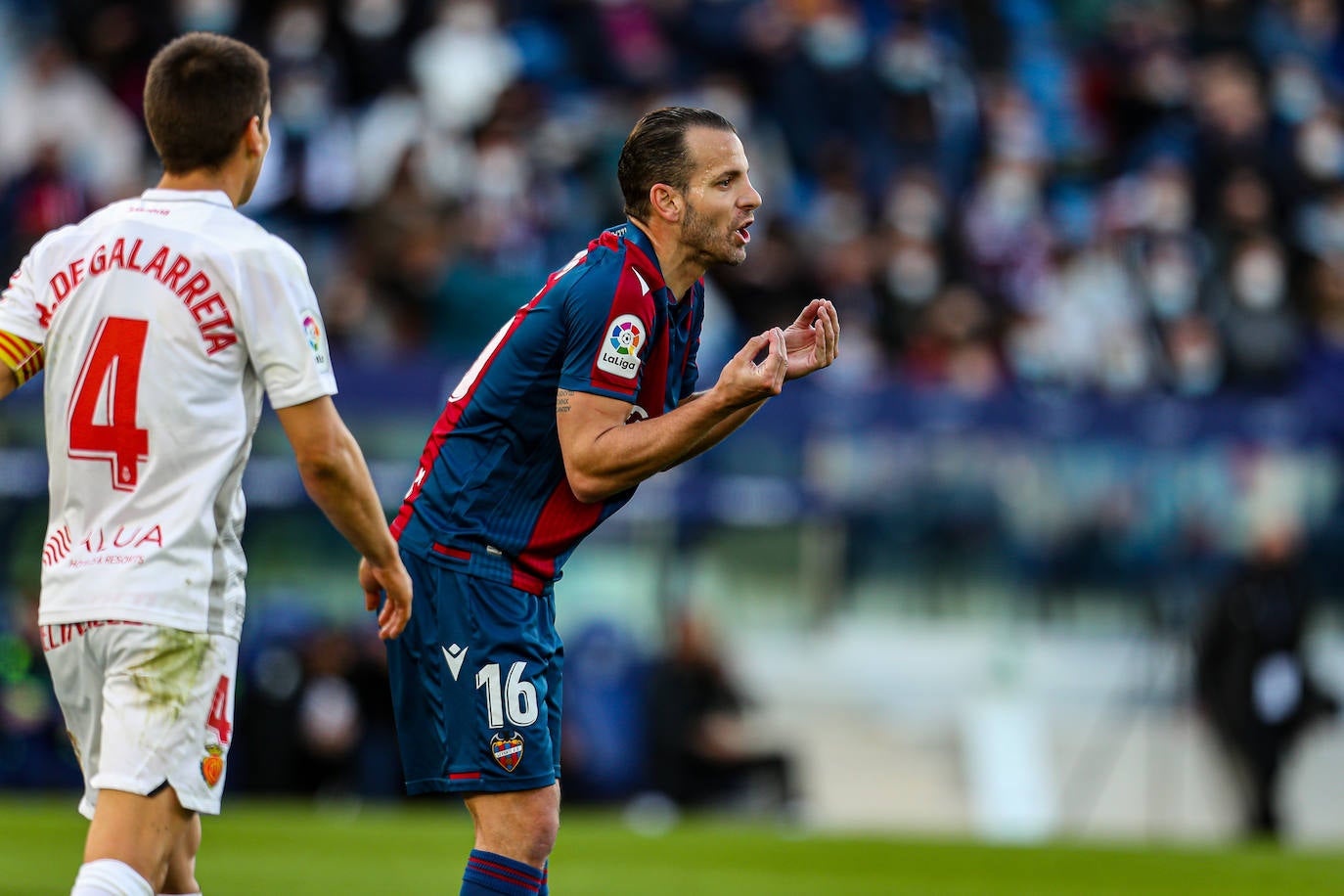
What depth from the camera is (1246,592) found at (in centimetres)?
1281

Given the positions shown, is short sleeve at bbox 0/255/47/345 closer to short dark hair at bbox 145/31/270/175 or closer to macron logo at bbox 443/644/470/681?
short dark hair at bbox 145/31/270/175

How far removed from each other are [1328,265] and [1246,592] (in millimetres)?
3724

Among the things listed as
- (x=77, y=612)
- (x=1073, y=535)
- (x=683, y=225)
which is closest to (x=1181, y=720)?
(x=1073, y=535)

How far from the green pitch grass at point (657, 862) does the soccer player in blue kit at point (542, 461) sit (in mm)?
4437

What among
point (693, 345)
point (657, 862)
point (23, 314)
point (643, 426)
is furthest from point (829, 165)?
point (23, 314)

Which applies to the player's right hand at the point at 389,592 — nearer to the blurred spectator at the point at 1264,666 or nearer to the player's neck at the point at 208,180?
the player's neck at the point at 208,180

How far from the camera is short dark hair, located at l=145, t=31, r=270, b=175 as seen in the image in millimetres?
4172

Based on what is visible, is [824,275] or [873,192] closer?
[824,275]

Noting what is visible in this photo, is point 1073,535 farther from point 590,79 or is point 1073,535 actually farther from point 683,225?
point 683,225

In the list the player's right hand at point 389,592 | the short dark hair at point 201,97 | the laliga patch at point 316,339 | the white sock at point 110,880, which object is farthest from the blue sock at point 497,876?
the short dark hair at point 201,97

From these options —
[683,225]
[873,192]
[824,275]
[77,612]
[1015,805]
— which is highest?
[873,192]

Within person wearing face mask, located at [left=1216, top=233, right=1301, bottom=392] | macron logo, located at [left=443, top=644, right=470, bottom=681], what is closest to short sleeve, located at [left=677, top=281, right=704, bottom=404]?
macron logo, located at [left=443, top=644, right=470, bottom=681]

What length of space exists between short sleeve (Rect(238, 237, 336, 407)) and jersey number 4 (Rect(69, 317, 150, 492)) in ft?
A: 0.81

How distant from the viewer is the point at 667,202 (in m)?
4.82
